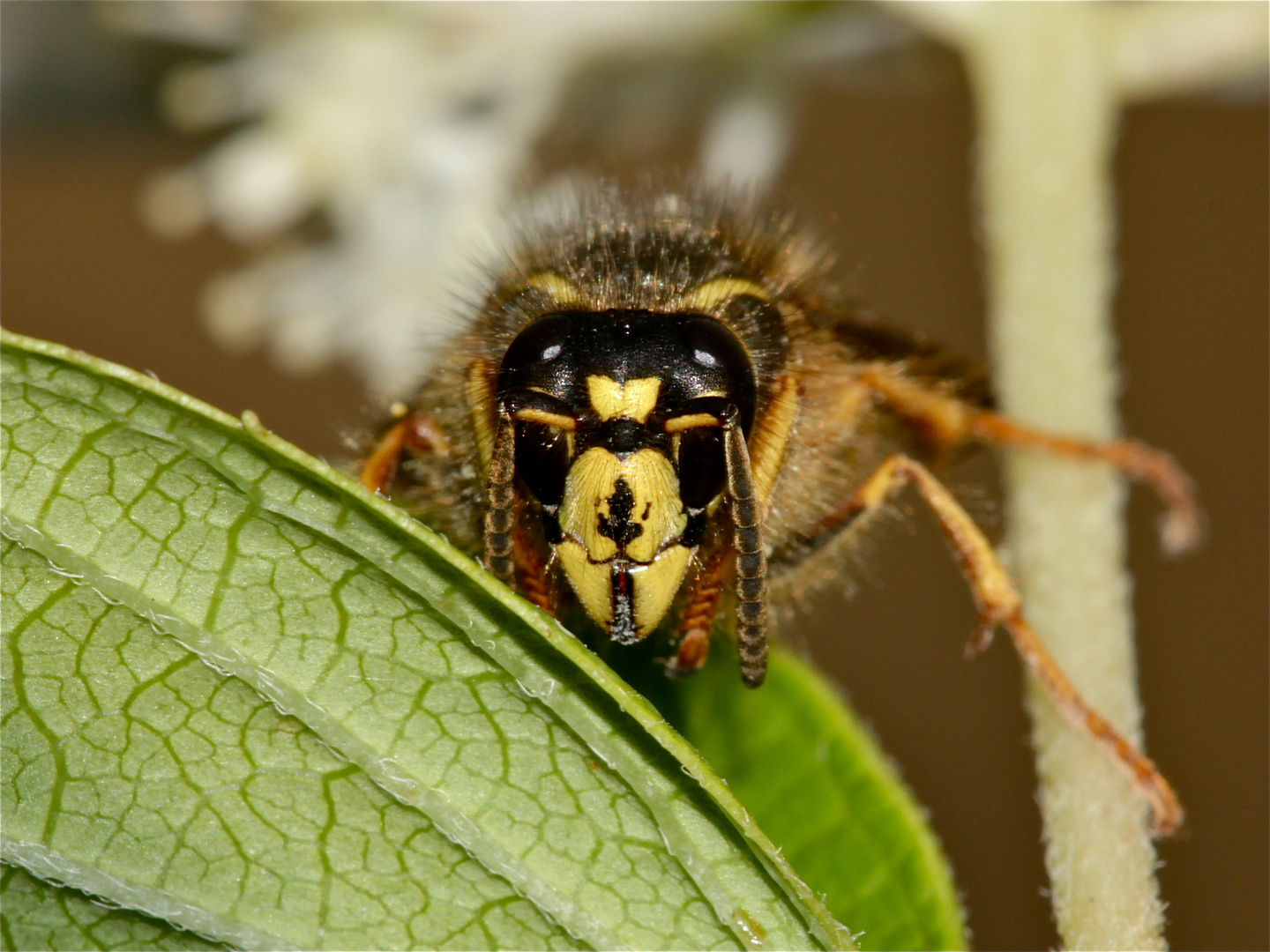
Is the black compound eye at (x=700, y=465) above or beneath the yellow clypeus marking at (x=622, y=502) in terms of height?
above

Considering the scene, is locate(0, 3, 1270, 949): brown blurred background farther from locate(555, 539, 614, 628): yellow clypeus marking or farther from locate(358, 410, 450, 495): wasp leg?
locate(555, 539, 614, 628): yellow clypeus marking

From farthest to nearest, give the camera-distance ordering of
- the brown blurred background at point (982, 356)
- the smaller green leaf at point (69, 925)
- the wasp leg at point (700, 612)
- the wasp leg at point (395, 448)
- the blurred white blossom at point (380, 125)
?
the brown blurred background at point (982, 356) < the blurred white blossom at point (380, 125) < the wasp leg at point (395, 448) < the wasp leg at point (700, 612) < the smaller green leaf at point (69, 925)

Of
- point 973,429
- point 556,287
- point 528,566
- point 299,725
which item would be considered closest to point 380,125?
point 973,429

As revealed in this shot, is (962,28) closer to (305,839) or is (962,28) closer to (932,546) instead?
(305,839)

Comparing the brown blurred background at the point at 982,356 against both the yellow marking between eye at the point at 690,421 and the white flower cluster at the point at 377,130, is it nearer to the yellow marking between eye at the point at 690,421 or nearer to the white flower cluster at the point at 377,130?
the white flower cluster at the point at 377,130

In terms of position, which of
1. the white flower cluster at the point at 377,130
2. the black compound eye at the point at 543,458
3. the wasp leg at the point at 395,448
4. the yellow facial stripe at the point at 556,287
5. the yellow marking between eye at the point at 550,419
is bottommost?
the black compound eye at the point at 543,458

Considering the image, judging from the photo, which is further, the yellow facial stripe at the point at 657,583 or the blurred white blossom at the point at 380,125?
the blurred white blossom at the point at 380,125

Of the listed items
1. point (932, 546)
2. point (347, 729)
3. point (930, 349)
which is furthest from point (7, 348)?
point (932, 546)

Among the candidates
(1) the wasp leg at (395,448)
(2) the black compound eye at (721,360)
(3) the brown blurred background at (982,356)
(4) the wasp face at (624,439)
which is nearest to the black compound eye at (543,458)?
(4) the wasp face at (624,439)
